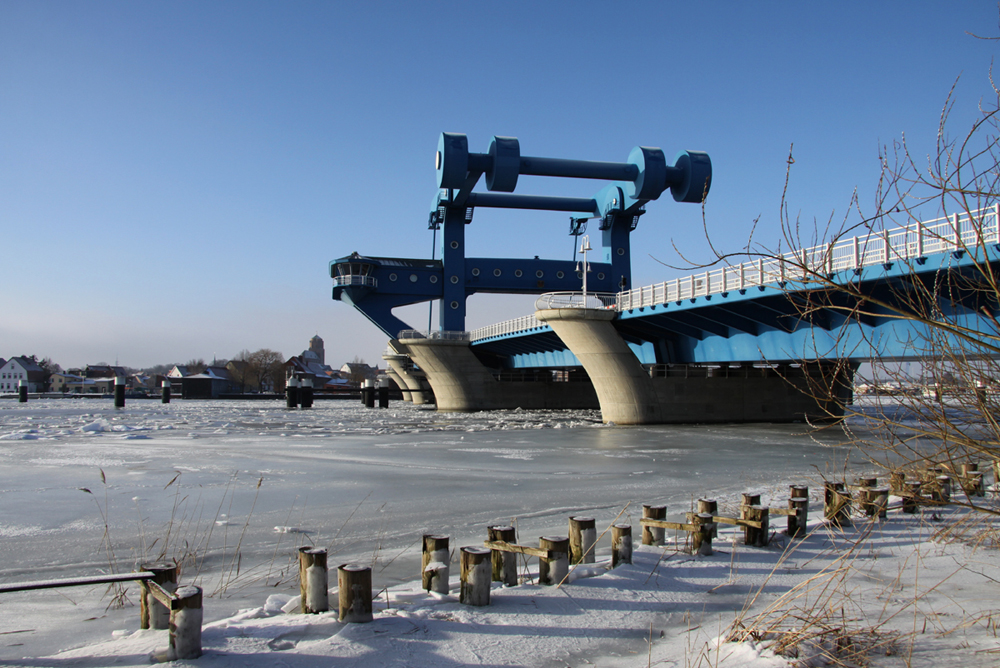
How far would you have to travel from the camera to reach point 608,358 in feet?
105

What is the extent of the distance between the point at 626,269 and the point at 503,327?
41.8 feet

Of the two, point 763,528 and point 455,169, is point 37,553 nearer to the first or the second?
point 763,528

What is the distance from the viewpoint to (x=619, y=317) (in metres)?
31.1

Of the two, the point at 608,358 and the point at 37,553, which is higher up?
the point at 608,358

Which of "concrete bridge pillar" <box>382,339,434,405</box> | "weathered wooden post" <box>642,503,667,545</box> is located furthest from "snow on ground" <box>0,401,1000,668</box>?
"concrete bridge pillar" <box>382,339,434,405</box>

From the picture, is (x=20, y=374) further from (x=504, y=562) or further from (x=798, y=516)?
(x=798, y=516)

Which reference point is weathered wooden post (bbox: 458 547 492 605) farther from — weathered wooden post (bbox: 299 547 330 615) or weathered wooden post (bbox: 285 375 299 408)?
weathered wooden post (bbox: 285 375 299 408)

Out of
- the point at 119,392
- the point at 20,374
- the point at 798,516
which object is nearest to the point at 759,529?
the point at 798,516

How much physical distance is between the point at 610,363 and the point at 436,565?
27.6 metres

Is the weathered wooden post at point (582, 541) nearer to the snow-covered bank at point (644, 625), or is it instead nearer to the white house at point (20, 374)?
the snow-covered bank at point (644, 625)

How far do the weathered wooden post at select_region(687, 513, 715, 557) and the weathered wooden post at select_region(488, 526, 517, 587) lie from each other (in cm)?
179

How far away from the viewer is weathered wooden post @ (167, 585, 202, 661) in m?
A: 3.71

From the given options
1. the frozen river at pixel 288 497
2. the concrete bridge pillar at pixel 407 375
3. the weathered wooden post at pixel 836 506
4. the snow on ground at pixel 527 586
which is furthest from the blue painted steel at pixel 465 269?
the weathered wooden post at pixel 836 506

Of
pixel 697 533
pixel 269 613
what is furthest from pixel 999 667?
pixel 269 613
